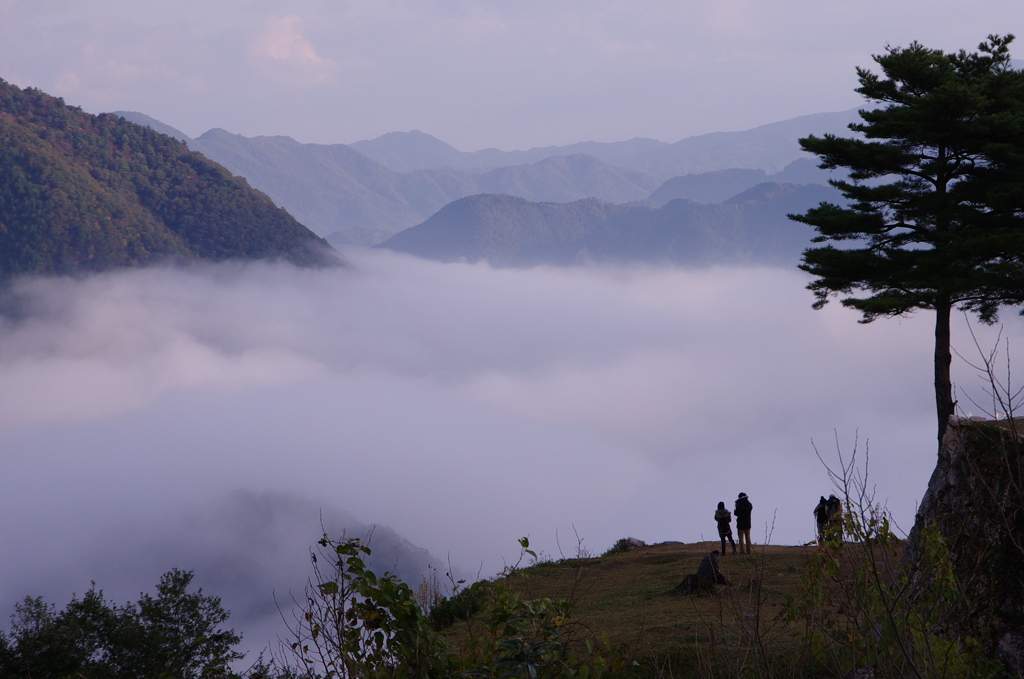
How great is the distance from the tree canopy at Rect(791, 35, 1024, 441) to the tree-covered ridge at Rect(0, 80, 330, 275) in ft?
424

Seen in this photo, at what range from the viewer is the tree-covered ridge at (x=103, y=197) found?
12056 cm

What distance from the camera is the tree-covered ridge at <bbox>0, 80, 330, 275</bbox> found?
121 meters

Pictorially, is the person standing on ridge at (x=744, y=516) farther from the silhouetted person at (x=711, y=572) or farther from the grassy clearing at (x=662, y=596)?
the silhouetted person at (x=711, y=572)

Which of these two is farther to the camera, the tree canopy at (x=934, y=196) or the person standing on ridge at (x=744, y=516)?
the person standing on ridge at (x=744, y=516)

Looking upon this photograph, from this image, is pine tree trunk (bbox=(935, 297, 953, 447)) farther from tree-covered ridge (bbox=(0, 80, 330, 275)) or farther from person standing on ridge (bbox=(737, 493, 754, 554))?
tree-covered ridge (bbox=(0, 80, 330, 275))

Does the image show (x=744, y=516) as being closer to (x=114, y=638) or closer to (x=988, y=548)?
(x=988, y=548)

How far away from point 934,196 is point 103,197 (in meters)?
132

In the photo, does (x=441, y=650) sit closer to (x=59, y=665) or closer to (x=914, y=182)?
(x=59, y=665)

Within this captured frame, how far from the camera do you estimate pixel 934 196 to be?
1644 centimetres

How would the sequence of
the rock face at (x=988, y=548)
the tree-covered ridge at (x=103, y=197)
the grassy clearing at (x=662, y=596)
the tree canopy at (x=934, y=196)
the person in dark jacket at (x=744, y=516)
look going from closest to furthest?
the rock face at (x=988, y=548) < the grassy clearing at (x=662, y=596) < the tree canopy at (x=934, y=196) < the person in dark jacket at (x=744, y=516) < the tree-covered ridge at (x=103, y=197)

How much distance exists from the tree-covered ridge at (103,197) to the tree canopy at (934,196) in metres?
129

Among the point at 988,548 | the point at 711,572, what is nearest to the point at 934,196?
the point at 711,572

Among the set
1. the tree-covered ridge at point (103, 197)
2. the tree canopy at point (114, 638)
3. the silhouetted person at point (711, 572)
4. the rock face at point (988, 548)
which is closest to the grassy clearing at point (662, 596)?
the silhouetted person at point (711, 572)

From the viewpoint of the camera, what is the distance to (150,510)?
119m
